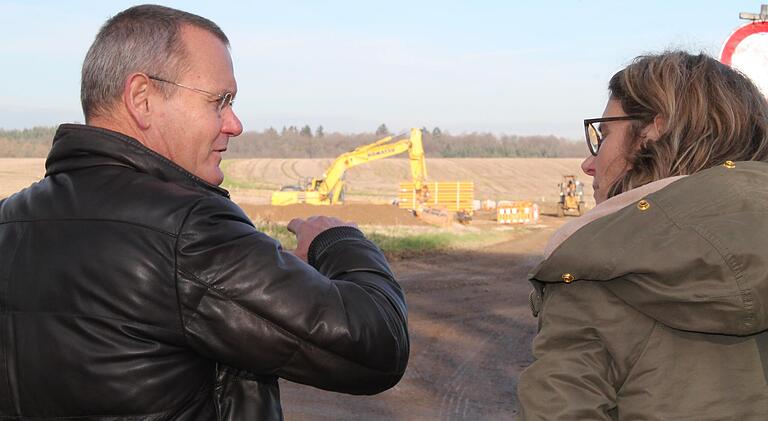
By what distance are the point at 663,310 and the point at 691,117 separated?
1.77 feet

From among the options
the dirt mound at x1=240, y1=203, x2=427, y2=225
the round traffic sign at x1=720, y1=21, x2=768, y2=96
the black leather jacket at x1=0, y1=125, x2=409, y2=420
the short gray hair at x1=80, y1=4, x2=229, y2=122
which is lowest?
the dirt mound at x1=240, y1=203, x2=427, y2=225

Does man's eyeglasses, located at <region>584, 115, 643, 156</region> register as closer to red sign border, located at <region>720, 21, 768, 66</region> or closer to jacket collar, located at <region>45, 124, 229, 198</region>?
jacket collar, located at <region>45, 124, 229, 198</region>

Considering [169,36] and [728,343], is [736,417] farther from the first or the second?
[169,36]

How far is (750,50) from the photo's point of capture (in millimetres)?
4152

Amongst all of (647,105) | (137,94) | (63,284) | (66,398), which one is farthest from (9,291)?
(647,105)

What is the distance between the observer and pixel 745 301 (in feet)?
6.03

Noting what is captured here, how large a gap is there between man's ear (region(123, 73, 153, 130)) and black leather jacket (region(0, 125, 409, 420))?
110 millimetres

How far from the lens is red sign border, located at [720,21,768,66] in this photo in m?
4.14

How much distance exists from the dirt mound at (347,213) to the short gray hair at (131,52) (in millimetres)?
25742

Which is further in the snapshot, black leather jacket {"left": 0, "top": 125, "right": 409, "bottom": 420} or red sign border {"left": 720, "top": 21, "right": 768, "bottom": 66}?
red sign border {"left": 720, "top": 21, "right": 768, "bottom": 66}

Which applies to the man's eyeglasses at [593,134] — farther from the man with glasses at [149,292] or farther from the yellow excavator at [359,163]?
the yellow excavator at [359,163]

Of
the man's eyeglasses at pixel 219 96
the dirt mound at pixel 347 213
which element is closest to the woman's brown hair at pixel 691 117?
the man's eyeglasses at pixel 219 96

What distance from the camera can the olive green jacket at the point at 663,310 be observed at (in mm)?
1844

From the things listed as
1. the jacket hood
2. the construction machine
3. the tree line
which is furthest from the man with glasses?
the tree line
